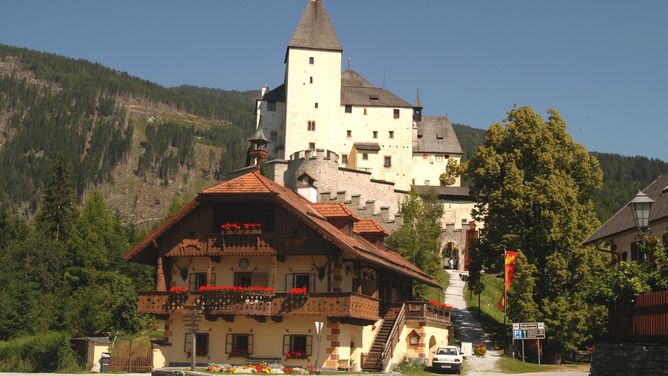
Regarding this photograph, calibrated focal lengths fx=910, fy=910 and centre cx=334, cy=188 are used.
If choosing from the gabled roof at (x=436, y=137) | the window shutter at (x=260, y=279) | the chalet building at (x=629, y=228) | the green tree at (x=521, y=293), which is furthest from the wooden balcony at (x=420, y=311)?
the gabled roof at (x=436, y=137)

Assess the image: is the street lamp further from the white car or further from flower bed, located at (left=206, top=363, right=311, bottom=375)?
the white car

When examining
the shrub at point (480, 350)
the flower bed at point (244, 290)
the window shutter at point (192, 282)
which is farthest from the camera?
the shrub at point (480, 350)

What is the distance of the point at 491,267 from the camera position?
54.1 m

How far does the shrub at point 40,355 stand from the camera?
50875 millimetres

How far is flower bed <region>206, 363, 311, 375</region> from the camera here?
33906 millimetres

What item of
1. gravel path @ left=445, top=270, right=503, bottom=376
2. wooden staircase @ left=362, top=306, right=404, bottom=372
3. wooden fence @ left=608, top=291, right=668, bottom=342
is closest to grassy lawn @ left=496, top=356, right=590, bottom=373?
gravel path @ left=445, top=270, right=503, bottom=376

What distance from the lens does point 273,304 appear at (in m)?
38.3

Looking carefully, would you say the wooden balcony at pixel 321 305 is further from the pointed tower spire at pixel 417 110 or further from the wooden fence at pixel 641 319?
the pointed tower spire at pixel 417 110

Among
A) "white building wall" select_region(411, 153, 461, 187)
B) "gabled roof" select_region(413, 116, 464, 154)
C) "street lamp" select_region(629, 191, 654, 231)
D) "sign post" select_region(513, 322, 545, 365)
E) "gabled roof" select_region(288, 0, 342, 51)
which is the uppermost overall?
"gabled roof" select_region(288, 0, 342, 51)

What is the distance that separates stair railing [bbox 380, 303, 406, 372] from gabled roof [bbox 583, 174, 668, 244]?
12.7 meters

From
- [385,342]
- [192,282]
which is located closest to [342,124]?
[385,342]

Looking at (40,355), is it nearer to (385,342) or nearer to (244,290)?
(244,290)

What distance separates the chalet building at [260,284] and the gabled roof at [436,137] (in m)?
70.0

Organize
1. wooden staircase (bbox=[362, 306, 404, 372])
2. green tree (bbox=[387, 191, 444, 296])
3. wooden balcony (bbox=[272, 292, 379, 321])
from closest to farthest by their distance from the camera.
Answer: wooden balcony (bbox=[272, 292, 379, 321]) → wooden staircase (bbox=[362, 306, 404, 372]) → green tree (bbox=[387, 191, 444, 296])
